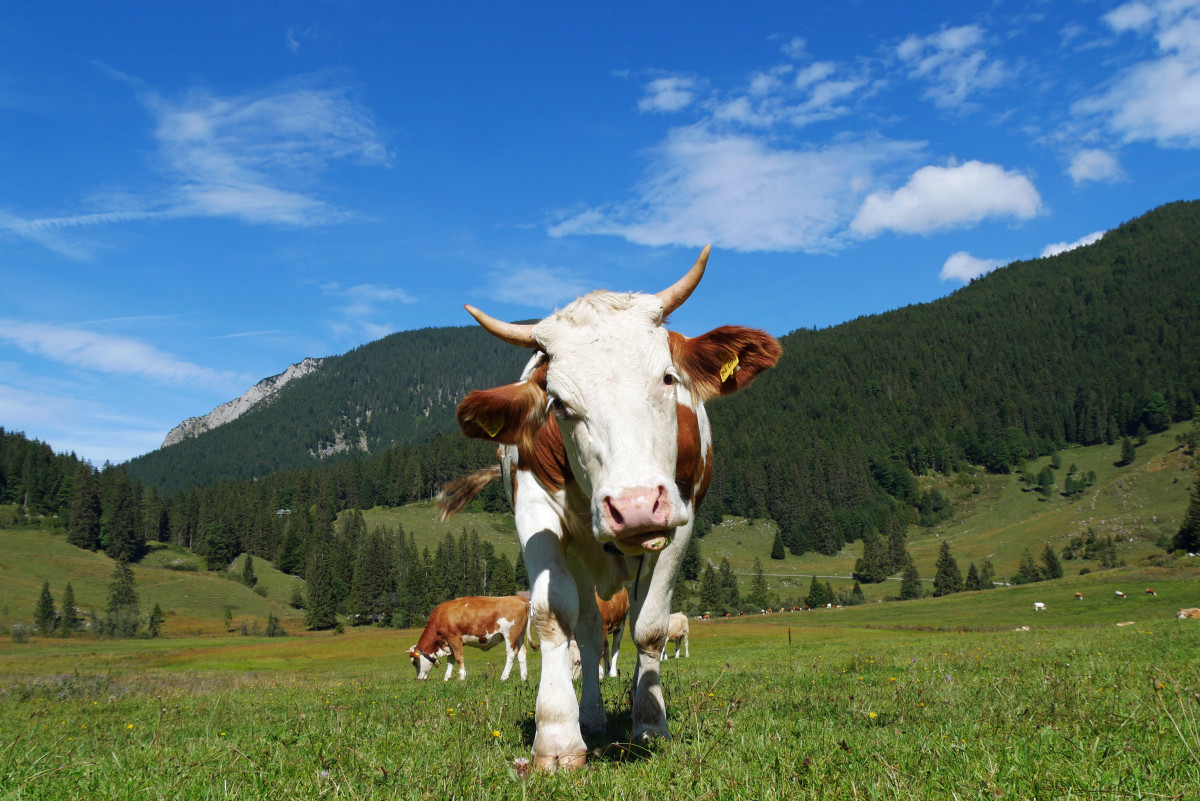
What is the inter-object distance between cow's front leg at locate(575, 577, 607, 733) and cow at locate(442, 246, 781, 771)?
1cm

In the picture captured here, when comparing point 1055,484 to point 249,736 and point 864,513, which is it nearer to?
point 864,513

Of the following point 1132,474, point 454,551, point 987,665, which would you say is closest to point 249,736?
point 987,665

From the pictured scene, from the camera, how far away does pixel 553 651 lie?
4688 mm

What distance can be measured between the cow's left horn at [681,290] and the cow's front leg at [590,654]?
2.24 metres

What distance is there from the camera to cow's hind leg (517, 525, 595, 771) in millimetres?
4367

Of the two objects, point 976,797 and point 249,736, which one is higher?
point 976,797

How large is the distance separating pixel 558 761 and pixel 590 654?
1.67 meters

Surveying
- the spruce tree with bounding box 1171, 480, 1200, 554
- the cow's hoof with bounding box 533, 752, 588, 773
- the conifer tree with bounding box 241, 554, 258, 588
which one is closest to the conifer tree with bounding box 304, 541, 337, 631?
the conifer tree with bounding box 241, 554, 258, 588

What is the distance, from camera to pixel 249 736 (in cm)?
664

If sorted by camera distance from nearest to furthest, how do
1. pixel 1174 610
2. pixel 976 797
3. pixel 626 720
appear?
pixel 976 797 → pixel 626 720 → pixel 1174 610

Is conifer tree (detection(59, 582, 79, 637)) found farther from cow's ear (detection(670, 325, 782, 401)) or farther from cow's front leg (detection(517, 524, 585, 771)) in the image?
cow's ear (detection(670, 325, 782, 401))

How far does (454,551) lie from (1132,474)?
169 meters

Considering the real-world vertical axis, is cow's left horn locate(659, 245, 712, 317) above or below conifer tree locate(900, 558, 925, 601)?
above

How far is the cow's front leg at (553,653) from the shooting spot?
4367mm
